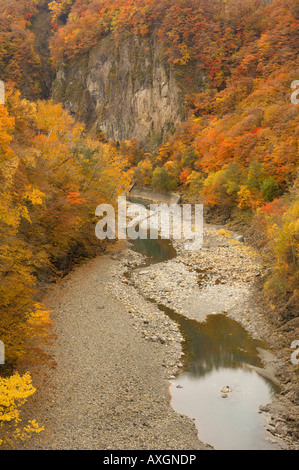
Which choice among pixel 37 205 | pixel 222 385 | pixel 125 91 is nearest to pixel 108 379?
pixel 222 385

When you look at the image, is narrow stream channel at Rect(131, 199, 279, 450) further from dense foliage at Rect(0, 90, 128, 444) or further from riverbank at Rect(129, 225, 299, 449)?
dense foliage at Rect(0, 90, 128, 444)

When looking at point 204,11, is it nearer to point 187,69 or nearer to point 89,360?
point 187,69

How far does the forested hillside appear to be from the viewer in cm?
1441

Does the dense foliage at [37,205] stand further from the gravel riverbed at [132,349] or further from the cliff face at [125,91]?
the cliff face at [125,91]

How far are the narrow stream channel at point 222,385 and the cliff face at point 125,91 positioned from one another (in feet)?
206

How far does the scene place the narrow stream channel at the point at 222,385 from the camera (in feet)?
31.7

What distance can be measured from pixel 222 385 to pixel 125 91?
288ft

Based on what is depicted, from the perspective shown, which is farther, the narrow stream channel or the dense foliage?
the dense foliage

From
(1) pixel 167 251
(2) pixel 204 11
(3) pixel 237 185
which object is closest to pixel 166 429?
(1) pixel 167 251

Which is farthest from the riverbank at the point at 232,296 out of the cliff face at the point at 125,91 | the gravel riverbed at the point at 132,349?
the cliff face at the point at 125,91

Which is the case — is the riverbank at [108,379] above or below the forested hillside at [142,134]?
below

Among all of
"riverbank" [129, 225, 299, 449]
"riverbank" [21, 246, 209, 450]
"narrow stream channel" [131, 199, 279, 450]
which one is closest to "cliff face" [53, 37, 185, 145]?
"riverbank" [129, 225, 299, 449]

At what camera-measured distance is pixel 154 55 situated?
78625 millimetres

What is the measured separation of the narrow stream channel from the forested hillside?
3096 mm
